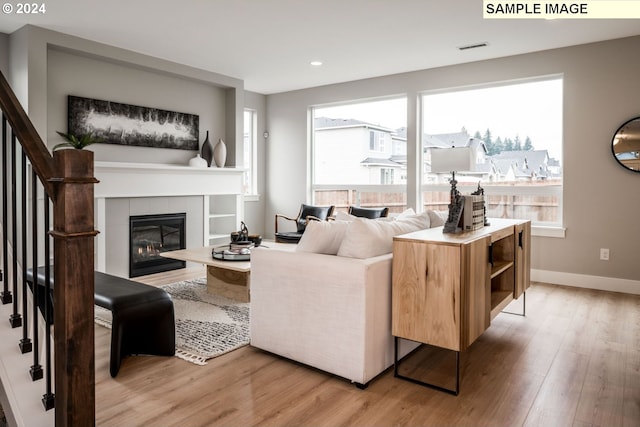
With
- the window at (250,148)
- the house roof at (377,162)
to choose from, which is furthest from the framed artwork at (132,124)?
the house roof at (377,162)

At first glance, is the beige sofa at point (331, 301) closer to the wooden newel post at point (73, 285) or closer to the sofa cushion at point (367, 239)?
the sofa cushion at point (367, 239)

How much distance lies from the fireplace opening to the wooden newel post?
3856 millimetres

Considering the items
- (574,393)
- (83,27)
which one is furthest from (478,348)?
(83,27)

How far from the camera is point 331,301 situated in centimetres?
245

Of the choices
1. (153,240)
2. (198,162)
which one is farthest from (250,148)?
(153,240)

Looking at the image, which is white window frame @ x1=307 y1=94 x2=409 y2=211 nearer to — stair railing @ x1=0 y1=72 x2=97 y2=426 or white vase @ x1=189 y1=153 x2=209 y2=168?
white vase @ x1=189 y1=153 x2=209 y2=168

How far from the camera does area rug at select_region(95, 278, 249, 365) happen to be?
2922mm

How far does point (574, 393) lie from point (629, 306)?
7.34 feet

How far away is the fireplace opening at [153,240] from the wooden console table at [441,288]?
11.9ft

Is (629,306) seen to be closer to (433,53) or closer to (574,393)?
(574,393)

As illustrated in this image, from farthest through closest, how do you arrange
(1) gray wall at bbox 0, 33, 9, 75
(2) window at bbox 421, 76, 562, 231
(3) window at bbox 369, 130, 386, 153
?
(3) window at bbox 369, 130, 386, 153, (2) window at bbox 421, 76, 562, 231, (1) gray wall at bbox 0, 33, 9, 75

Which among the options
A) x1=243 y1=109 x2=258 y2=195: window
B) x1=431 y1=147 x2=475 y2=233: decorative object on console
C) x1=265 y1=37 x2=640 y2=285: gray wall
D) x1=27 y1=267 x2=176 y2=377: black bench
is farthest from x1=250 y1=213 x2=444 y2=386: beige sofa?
x1=243 y1=109 x2=258 y2=195: window

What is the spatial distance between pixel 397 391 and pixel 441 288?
0.58 m

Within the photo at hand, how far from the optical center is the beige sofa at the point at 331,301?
2.37 m
